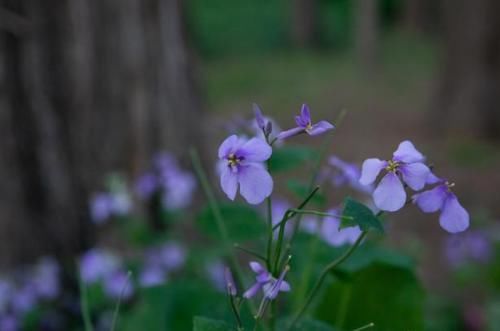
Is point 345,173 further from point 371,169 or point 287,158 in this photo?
point 371,169

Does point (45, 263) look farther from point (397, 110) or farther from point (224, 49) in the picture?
point (224, 49)

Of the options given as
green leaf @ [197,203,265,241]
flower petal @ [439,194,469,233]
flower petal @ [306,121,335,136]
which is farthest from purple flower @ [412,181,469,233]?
green leaf @ [197,203,265,241]

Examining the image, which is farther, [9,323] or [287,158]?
[9,323]

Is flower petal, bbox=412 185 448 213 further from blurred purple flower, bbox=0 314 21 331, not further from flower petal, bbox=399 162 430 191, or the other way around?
blurred purple flower, bbox=0 314 21 331

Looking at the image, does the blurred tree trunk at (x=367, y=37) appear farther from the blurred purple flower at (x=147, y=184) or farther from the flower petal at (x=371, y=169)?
the flower petal at (x=371, y=169)

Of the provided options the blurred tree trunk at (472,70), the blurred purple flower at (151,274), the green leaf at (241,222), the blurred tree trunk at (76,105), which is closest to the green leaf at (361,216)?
the green leaf at (241,222)

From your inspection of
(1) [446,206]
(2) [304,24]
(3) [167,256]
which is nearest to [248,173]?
(1) [446,206]

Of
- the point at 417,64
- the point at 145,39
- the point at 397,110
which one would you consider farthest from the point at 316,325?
the point at 417,64
